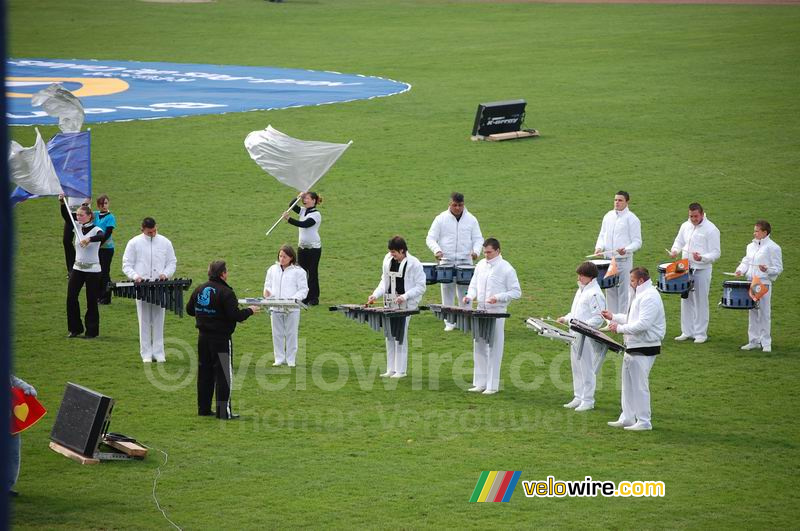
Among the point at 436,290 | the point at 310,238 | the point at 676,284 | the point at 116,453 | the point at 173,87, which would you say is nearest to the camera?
the point at 116,453

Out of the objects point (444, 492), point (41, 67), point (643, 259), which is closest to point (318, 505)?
point (444, 492)

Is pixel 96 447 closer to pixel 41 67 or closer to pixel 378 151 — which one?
pixel 378 151

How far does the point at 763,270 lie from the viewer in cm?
1686

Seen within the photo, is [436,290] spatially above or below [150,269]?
below

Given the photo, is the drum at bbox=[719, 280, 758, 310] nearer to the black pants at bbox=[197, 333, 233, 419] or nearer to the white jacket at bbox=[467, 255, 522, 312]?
the white jacket at bbox=[467, 255, 522, 312]

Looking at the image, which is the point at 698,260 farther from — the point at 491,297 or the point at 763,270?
the point at 491,297

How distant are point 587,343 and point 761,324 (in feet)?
13.6

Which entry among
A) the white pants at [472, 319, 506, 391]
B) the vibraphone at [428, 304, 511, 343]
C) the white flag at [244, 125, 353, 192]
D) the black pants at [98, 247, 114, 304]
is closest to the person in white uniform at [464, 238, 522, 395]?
the white pants at [472, 319, 506, 391]

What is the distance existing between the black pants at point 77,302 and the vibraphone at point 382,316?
14.3ft

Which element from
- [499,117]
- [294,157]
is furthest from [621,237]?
[499,117]

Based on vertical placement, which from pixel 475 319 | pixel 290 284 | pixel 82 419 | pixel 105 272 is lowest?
pixel 82 419

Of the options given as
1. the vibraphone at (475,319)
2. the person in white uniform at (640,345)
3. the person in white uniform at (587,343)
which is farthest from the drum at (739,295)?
the vibraphone at (475,319)

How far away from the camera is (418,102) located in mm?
38125

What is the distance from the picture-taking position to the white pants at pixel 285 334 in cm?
1622
